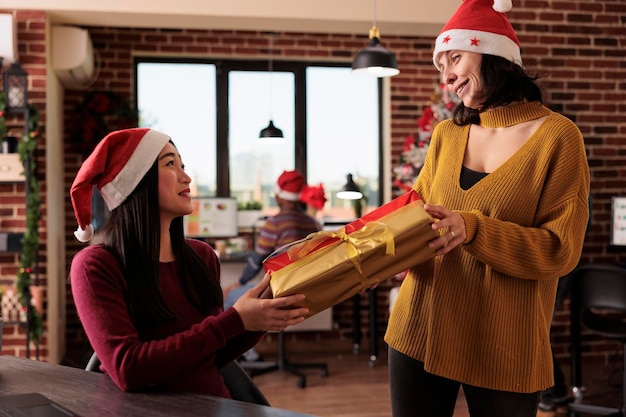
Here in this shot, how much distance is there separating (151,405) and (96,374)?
291mm

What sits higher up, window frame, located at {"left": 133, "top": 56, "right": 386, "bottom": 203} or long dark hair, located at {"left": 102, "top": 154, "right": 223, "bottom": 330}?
Answer: window frame, located at {"left": 133, "top": 56, "right": 386, "bottom": 203}

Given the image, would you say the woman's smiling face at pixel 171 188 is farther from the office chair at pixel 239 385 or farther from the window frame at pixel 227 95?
the window frame at pixel 227 95

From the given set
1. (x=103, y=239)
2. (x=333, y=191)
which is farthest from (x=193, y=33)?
(x=103, y=239)

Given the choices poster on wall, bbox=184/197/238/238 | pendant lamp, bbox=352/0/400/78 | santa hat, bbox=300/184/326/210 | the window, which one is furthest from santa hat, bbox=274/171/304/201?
the window

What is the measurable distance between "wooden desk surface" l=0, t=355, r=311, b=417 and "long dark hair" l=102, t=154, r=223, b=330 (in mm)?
173

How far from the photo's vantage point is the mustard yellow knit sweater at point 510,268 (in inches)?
62.6

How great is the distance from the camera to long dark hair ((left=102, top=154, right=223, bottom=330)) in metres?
1.59

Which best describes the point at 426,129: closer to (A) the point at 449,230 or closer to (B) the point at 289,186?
(B) the point at 289,186

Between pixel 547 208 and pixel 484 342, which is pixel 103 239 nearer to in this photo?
pixel 484 342

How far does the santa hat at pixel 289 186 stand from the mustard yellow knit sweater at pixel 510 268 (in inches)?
127

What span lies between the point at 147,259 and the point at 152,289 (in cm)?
8

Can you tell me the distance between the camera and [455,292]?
1.68m

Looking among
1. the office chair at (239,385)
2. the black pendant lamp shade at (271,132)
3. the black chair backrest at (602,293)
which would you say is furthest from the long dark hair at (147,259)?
the black pendant lamp shade at (271,132)

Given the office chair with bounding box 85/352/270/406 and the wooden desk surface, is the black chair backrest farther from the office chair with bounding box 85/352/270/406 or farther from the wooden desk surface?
the wooden desk surface
